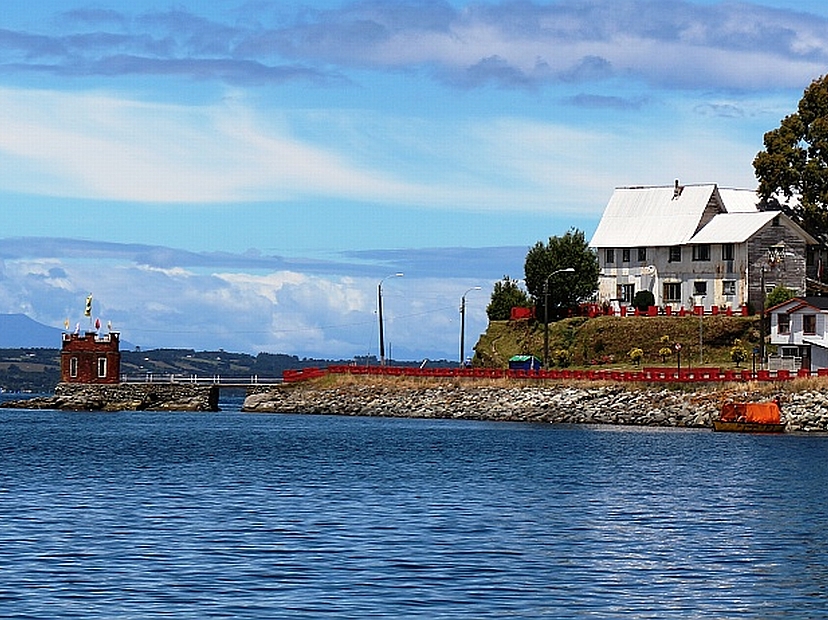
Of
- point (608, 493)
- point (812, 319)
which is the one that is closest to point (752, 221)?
point (812, 319)

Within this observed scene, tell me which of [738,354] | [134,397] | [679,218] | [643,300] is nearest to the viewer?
[738,354]

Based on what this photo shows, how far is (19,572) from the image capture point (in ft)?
121

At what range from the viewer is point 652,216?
5723 inches

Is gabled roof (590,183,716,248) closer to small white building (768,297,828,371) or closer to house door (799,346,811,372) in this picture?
small white building (768,297,828,371)

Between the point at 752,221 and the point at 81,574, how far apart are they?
352 ft

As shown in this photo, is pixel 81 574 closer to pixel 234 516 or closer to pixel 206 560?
pixel 206 560

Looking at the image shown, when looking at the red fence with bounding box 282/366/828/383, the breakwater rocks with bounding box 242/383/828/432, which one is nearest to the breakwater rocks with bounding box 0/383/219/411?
the breakwater rocks with bounding box 242/383/828/432

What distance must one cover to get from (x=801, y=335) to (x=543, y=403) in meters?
19.8

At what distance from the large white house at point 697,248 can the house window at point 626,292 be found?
9 cm

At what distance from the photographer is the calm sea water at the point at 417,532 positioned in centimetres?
3381

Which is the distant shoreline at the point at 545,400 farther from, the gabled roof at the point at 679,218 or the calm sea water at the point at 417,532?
the gabled roof at the point at 679,218

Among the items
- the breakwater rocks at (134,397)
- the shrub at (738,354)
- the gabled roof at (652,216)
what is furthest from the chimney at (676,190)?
the breakwater rocks at (134,397)

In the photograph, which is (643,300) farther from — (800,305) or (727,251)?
(800,305)

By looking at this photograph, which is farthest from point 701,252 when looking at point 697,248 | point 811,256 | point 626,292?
point 811,256
